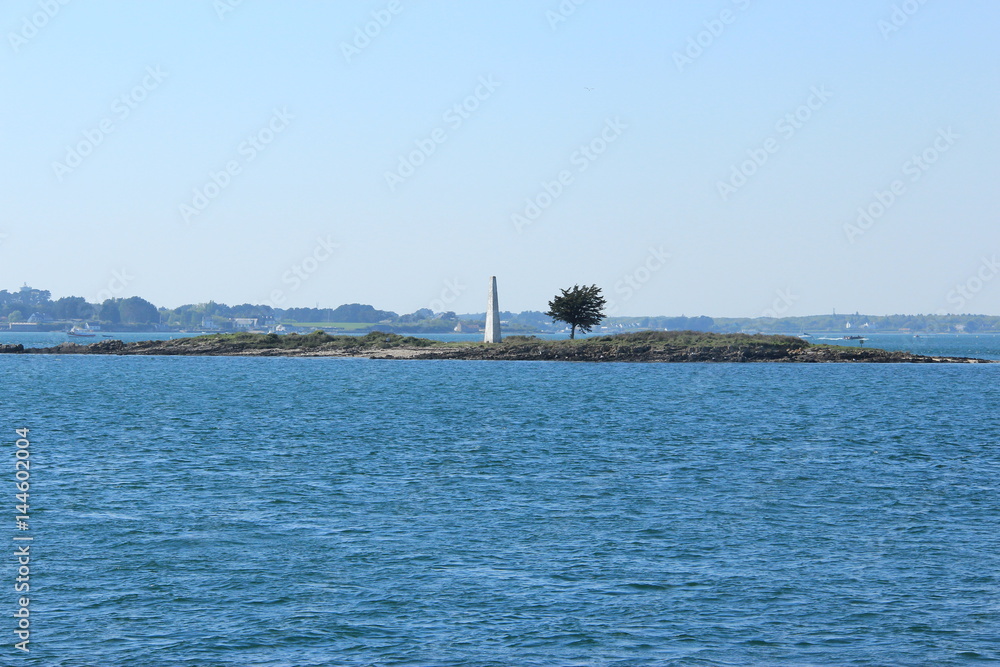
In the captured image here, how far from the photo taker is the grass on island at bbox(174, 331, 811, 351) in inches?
5408

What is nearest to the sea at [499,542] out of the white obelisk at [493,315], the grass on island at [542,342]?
the white obelisk at [493,315]

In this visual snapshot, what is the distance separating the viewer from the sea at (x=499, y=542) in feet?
59.7

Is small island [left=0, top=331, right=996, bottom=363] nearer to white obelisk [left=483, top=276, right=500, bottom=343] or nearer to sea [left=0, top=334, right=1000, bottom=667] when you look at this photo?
white obelisk [left=483, top=276, right=500, bottom=343]

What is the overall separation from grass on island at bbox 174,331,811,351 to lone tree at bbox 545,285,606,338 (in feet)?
10.4

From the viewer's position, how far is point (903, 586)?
21594mm

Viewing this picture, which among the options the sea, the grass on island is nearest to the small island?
the grass on island

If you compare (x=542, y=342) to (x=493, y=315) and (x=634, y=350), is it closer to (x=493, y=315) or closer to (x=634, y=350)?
(x=493, y=315)

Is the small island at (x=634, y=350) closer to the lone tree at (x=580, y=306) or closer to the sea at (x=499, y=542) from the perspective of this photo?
the lone tree at (x=580, y=306)

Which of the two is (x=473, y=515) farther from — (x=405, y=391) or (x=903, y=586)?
(x=405, y=391)

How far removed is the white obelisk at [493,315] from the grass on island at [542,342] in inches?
54.5

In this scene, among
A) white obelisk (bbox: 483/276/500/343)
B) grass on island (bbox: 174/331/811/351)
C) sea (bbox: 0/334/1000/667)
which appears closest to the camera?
sea (bbox: 0/334/1000/667)

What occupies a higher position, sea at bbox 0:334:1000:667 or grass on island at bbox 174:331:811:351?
grass on island at bbox 174:331:811:351

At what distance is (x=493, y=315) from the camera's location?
458 ft

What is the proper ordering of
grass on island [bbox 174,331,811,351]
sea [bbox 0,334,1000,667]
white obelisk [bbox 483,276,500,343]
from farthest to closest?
1. grass on island [bbox 174,331,811,351]
2. white obelisk [bbox 483,276,500,343]
3. sea [bbox 0,334,1000,667]
